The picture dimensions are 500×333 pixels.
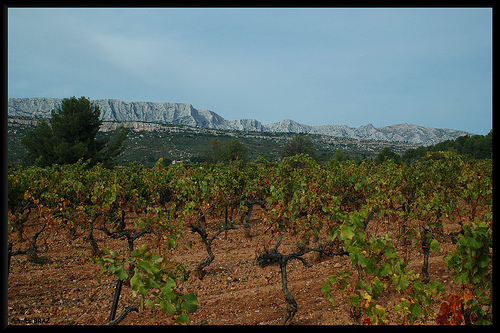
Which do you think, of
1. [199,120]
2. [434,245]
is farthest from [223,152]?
[199,120]

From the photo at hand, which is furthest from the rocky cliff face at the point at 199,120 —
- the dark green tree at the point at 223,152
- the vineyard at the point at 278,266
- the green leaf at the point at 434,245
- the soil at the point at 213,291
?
the green leaf at the point at 434,245

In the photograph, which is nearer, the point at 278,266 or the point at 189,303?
the point at 189,303

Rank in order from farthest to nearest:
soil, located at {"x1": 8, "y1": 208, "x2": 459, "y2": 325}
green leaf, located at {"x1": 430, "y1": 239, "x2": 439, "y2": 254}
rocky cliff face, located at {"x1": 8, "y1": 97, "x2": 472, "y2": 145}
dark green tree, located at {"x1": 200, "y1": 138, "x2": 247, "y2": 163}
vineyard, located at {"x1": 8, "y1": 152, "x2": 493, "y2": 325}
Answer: rocky cliff face, located at {"x1": 8, "y1": 97, "x2": 472, "y2": 145} < dark green tree, located at {"x1": 200, "y1": 138, "x2": 247, "y2": 163} < soil, located at {"x1": 8, "y1": 208, "x2": 459, "y2": 325} < green leaf, located at {"x1": 430, "y1": 239, "x2": 439, "y2": 254} < vineyard, located at {"x1": 8, "y1": 152, "x2": 493, "y2": 325}

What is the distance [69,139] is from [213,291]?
67.4ft

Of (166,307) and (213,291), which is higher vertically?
(166,307)

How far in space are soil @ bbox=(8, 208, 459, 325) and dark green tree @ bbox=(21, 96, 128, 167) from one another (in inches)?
551

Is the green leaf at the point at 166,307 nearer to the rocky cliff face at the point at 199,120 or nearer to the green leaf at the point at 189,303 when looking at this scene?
the green leaf at the point at 189,303

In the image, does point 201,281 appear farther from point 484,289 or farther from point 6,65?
point 6,65

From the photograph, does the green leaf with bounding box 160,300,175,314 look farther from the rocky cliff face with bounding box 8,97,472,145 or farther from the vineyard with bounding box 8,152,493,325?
the rocky cliff face with bounding box 8,97,472,145

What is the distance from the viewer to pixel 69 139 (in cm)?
2064

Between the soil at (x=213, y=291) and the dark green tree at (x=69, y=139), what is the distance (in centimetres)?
1401

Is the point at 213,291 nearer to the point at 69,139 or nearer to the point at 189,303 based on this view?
the point at 189,303

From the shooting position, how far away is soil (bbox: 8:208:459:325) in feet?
13.1

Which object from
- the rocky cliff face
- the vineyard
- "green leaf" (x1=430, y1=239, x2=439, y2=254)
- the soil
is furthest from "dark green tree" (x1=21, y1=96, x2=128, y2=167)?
the rocky cliff face
